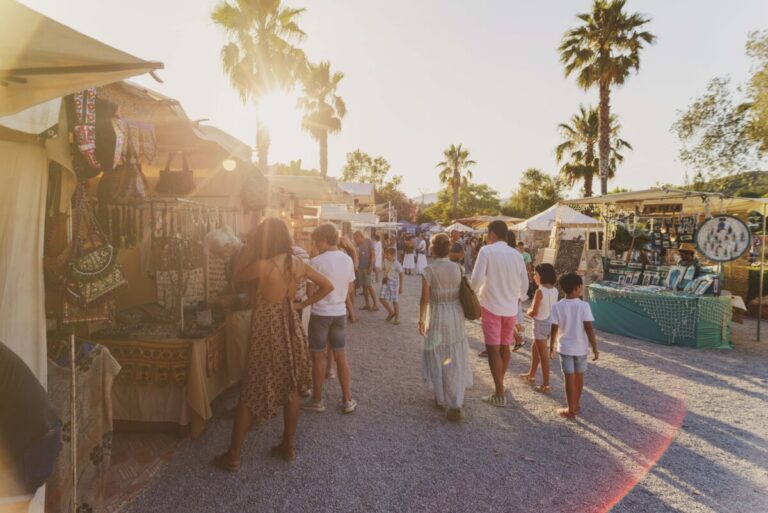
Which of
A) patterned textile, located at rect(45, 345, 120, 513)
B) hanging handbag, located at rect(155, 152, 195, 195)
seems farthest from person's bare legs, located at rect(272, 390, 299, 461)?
hanging handbag, located at rect(155, 152, 195, 195)

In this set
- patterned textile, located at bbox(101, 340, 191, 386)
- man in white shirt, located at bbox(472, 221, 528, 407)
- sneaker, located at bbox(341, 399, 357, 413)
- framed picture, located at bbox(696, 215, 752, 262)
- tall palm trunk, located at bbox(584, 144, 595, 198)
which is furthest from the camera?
tall palm trunk, located at bbox(584, 144, 595, 198)

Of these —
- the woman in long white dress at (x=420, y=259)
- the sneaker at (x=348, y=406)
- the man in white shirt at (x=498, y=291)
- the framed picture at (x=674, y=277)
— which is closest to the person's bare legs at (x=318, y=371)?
the sneaker at (x=348, y=406)

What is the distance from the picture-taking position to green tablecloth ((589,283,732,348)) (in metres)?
7.50

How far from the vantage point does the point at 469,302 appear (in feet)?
14.5

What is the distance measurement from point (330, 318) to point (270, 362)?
1.16 meters

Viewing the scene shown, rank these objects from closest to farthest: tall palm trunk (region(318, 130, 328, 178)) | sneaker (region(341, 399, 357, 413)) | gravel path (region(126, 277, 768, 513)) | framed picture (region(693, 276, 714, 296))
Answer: gravel path (region(126, 277, 768, 513))
sneaker (region(341, 399, 357, 413))
framed picture (region(693, 276, 714, 296))
tall palm trunk (region(318, 130, 328, 178))

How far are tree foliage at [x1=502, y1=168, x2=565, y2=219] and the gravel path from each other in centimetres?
4285

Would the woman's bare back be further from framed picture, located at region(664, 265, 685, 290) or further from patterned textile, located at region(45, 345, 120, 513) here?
framed picture, located at region(664, 265, 685, 290)

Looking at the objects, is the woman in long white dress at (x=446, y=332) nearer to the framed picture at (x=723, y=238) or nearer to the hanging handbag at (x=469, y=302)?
the hanging handbag at (x=469, y=302)

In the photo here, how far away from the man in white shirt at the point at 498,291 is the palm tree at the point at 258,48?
999cm

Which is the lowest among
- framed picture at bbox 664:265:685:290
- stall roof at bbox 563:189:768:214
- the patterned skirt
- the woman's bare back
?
the patterned skirt

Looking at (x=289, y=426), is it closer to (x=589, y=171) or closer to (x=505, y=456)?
(x=505, y=456)

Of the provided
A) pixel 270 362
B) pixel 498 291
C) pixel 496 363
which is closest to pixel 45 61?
pixel 270 362

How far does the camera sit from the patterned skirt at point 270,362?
3.27 m
